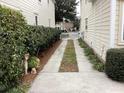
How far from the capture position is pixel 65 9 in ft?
130

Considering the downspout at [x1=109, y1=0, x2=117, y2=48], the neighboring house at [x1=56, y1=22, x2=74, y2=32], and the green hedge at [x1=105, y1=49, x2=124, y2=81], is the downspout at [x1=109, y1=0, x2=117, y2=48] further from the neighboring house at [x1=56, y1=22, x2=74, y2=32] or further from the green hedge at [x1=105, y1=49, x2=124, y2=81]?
the neighboring house at [x1=56, y1=22, x2=74, y2=32]

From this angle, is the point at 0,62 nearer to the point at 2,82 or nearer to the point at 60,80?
the point at 2,82

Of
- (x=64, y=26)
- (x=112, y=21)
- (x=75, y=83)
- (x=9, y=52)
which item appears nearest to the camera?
(x=9, y=52)

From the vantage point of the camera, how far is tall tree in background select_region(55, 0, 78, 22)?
128 feet

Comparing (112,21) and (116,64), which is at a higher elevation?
(112,21)

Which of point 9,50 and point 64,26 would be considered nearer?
point 9,50

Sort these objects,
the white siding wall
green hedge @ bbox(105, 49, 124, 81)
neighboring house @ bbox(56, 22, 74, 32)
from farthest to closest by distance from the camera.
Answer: neighboring house @ bbox(56, 22, 74, 32) < the white siding wall < green hedge @ bbox(105, 49, 124, 81)

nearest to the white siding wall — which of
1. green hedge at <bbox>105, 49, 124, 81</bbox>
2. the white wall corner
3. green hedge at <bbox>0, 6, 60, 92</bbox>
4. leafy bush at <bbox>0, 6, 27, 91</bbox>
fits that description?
the white wall corner

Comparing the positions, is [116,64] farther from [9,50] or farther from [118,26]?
[9,50]

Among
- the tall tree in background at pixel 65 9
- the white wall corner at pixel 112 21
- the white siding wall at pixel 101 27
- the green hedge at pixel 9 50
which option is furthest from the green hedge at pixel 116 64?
the tall tree in background at pixel 65 9

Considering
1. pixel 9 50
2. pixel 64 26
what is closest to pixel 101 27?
pixel 9 50

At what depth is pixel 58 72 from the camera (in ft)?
26.5

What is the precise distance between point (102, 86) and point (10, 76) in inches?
98.8

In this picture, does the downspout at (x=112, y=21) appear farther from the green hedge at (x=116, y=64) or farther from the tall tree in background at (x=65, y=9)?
the tall tree in background at (x=65, y=9)
